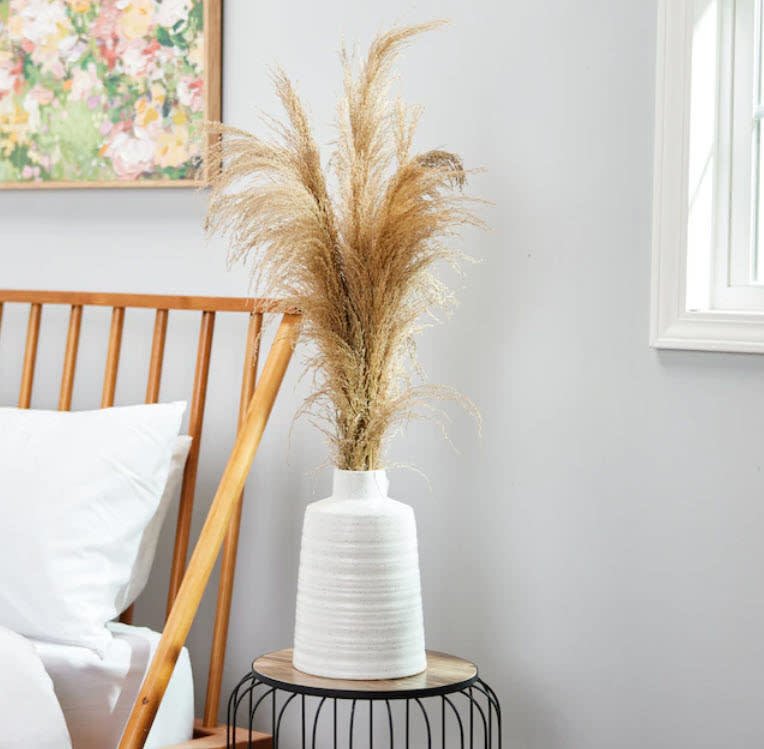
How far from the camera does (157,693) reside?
157 centimetres

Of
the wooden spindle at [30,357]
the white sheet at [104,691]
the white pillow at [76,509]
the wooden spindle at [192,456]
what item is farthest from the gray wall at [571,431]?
the wooden spindle at [30,357]

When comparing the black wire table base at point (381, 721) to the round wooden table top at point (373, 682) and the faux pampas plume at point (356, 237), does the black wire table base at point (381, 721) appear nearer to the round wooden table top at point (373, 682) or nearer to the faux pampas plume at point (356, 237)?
the round wooden table top at point (373, 682)

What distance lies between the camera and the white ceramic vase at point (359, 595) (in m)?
1.53

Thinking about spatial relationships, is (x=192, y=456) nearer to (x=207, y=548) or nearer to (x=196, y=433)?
(x=196, y=433)

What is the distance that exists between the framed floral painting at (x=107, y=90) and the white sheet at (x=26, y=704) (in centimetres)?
83

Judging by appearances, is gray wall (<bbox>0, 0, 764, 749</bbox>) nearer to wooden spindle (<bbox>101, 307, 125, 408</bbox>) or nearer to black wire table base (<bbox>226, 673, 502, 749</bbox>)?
black wire table base (<bbox>226, 673, 502, 749</bbox>)

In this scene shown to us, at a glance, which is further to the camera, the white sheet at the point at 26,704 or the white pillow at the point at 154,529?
the white pillow at the point at 154,529

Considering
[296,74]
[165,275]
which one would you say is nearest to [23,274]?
[165,275]

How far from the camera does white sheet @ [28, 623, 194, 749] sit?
167cm

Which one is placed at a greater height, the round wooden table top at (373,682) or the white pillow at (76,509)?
the white pillow at (76,509)

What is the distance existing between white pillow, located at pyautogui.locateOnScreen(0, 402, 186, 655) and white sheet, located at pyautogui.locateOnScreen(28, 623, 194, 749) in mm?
28

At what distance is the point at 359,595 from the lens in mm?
1532

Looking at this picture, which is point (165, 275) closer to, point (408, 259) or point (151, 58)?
point (151, 58)

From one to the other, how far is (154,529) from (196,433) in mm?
179
